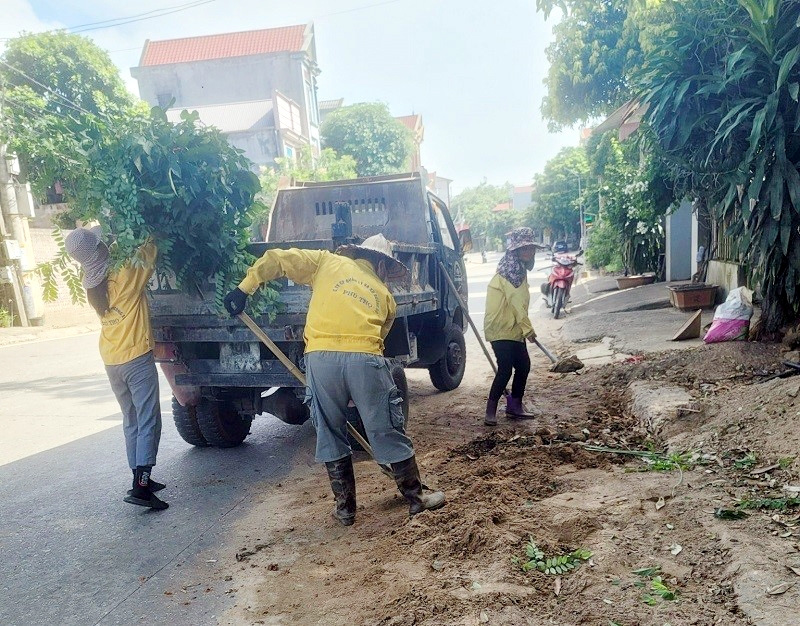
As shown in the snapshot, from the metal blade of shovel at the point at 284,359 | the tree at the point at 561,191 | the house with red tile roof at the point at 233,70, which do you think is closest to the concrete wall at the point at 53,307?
the metal blade of shovel at the point at 284,359

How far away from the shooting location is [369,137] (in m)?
35.0

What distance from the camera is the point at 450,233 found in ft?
24.1

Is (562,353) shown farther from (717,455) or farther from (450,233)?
(717,455)

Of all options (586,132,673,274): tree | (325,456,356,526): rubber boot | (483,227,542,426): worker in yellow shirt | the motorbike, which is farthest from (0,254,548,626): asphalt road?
(586,132,673,274): tree

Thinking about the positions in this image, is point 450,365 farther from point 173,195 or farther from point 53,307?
point 53,307

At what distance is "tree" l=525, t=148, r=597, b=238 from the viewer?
5205cm

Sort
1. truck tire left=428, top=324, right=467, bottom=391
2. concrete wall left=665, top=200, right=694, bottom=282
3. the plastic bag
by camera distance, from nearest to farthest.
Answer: the plastic bag → truck tire left=428, top=324, right=467, bottom=391 → concrete wall left=665, top=200, right=694, bottom=282

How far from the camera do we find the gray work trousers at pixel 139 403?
13.2 ft

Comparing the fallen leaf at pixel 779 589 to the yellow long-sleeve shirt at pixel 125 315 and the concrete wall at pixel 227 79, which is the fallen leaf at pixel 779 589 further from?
the concrete wall at pixel 227 79

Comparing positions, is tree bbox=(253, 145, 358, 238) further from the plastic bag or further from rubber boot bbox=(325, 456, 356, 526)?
rubber boot bbox=(325, 456, 356, 526)

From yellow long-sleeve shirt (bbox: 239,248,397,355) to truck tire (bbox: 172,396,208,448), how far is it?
190 cm

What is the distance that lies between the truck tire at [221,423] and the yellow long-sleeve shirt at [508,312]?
7.32ft

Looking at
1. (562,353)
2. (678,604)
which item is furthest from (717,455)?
(562,353)

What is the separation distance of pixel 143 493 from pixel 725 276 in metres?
8.45
